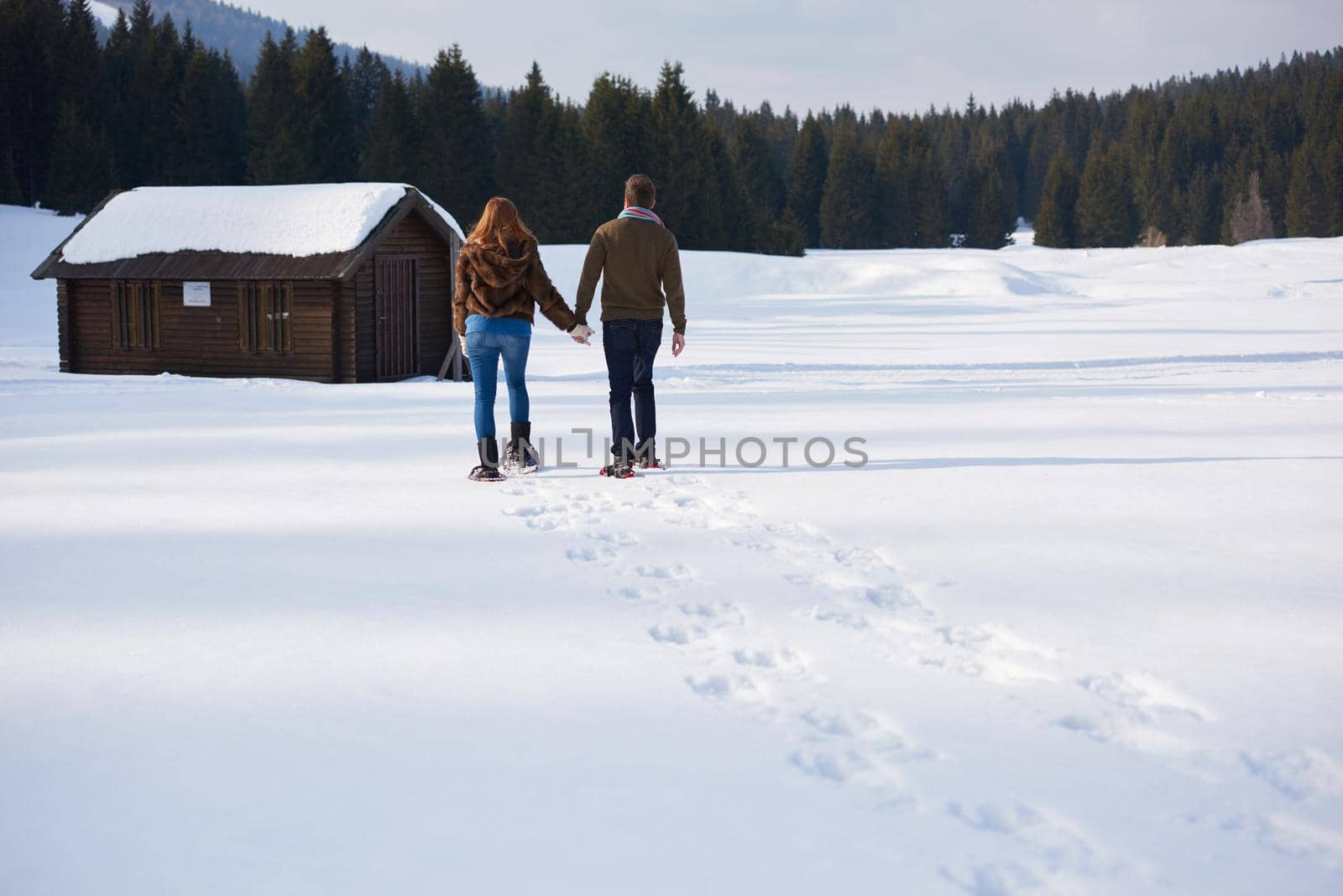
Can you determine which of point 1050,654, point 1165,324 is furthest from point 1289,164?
point 1050,654

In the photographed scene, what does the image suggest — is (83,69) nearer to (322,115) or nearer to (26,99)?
(26,99)

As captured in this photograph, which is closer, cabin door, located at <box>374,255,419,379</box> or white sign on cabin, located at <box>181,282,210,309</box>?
cabin door, located at <box>374,255,419,379</box>

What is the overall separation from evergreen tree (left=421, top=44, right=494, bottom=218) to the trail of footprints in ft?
177

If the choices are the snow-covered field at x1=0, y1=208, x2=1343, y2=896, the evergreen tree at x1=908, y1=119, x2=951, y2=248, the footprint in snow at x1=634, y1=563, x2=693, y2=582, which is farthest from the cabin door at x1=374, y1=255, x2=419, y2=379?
the evergreen tree at x1=908, y1=119, x2=951, y2=248

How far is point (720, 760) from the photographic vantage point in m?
3.65

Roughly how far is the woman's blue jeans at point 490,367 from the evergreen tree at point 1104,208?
Answer: 90.5m

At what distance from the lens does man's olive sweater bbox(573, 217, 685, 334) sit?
8.30 m

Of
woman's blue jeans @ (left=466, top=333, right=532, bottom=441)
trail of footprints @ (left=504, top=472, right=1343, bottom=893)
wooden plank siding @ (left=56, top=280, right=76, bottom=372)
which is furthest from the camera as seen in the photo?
wooden plank siding @ (left=56, top=280, right=76, bottom=372)

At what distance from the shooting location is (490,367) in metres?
8.36

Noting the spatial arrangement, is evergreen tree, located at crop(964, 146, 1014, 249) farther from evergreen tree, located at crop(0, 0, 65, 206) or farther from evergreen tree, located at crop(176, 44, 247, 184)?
evergreen tree, located at crop(0, 0, 65, 206)

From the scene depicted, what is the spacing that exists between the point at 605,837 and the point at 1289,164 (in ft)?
355

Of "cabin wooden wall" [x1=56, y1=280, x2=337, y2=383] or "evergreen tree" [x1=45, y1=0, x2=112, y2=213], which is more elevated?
"evergreen tree" [x1=45, y1=0, x2=112, y2=213]

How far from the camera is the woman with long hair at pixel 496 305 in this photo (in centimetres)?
816

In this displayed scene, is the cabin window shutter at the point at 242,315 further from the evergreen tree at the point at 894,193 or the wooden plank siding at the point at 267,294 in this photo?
the evergreen tree at the point at 894,193
